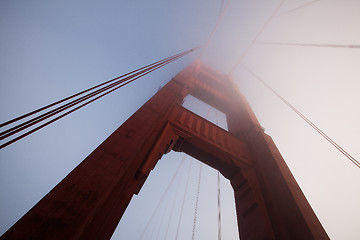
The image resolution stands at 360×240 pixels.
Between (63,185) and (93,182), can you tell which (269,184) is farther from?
(63,185)

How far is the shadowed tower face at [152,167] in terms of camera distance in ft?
4.72

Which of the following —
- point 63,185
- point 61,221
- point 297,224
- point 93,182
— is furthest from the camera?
point 297,224

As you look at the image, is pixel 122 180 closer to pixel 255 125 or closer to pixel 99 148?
pixel 99 148

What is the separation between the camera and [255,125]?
211 inches

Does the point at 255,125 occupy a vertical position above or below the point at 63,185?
above

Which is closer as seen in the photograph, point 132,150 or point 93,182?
point 93,182

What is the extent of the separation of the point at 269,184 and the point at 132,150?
323 centimetres

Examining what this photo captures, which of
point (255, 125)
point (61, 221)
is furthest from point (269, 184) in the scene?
point (61, 221)

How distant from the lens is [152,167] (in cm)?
267

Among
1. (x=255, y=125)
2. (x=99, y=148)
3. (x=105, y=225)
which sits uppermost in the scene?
(x=255, y=125)

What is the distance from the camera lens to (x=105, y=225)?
1.77 meters

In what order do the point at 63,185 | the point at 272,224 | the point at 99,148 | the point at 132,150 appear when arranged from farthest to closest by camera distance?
the point at 272,224 < the point at 132,150 < the point at 99,148 < the point at 63,185

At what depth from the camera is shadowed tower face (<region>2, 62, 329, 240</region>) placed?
1439 millimetres

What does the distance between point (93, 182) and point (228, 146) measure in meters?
3.49
